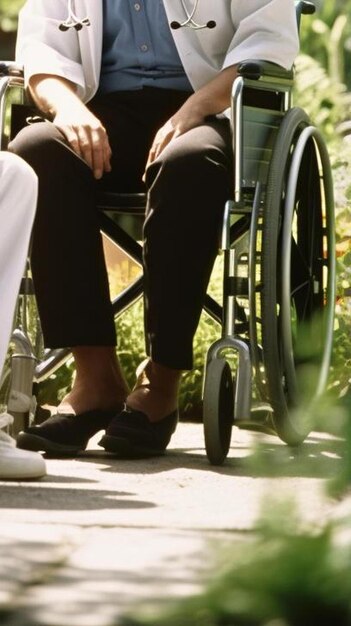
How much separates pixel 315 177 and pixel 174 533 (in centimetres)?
168

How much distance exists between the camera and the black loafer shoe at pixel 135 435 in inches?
132

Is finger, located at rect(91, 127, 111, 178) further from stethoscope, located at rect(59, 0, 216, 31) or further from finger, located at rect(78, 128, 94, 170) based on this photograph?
stethoscope, located at rect(59, 0, 216, 31)

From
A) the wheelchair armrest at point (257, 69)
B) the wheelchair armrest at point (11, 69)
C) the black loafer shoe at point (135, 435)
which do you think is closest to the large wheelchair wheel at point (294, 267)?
the wheelchair armrest at point (257, 69)

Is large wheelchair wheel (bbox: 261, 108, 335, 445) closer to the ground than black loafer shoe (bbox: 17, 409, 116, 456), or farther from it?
farther from it

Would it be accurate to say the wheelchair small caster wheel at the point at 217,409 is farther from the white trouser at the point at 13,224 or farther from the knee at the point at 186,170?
the white trouser at the point at 13,224

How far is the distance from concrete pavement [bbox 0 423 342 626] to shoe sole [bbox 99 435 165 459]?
1.1 inches

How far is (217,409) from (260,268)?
33 centimetres

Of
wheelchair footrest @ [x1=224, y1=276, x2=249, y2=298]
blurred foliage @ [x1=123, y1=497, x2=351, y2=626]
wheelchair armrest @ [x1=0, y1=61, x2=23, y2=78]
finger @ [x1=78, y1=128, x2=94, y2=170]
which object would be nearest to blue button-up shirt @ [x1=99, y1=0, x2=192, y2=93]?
wheelchair armrest @ [x1=0, y1=61, x2=23, y2=78]

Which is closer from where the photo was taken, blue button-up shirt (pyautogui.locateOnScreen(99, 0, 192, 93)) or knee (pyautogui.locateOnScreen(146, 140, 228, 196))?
knee (pyautogui.locateOnScreen(146, 140, 228, 196))

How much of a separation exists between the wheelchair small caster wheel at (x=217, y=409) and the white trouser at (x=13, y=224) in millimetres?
508

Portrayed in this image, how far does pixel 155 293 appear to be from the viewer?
330 centimetres

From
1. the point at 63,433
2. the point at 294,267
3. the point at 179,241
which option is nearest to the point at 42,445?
the point at 63,433

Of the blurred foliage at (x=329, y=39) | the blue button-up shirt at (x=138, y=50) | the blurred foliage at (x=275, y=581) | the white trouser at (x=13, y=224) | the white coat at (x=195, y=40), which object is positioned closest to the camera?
the blurred foliage at (x=275, y=581)

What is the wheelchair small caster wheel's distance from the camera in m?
3.17
